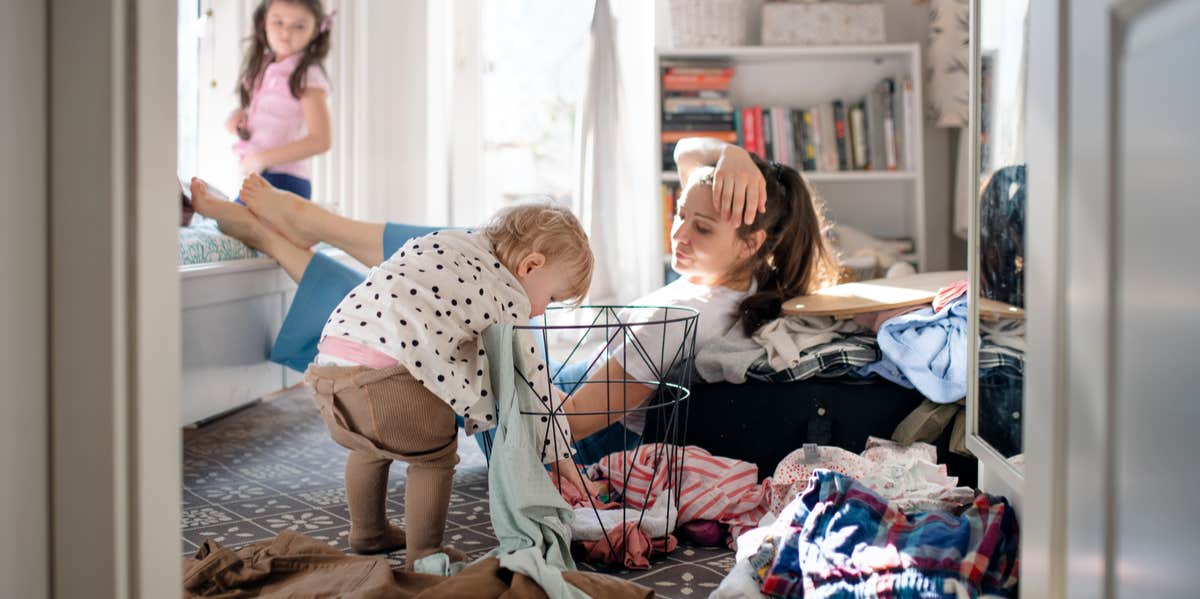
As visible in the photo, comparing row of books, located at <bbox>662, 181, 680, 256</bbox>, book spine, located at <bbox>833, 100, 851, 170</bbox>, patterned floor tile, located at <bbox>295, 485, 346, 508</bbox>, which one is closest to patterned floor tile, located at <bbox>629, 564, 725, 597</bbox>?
patterned floor tile, located at <bbox>295, 485, 346, 508</bbox>

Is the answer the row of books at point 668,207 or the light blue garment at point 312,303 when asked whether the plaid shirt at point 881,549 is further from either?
the row of books at point 668,207

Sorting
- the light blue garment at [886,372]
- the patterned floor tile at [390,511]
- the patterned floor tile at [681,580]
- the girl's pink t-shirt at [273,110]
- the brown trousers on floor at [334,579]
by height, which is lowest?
the patterned floor tile at [681,580]

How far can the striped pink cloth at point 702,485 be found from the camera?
158 cm

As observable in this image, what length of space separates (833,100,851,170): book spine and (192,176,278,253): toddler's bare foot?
2.07m

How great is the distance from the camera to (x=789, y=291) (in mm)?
2025

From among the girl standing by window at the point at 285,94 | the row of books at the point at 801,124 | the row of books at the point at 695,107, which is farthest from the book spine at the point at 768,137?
the girl standing by window at the point at 285,94

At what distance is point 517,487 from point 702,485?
37cm

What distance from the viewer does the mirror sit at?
1.09 metres

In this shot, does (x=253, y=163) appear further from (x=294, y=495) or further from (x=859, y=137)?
(x=859, y=137)

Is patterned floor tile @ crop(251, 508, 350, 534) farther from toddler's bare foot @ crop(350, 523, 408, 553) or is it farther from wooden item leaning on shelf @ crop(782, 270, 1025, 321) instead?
wooden item leaning on shelf @ crop(782, 270, 1025, 321)

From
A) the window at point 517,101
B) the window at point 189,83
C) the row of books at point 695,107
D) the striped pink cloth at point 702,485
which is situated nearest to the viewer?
the striped pink cloth at point 702,485

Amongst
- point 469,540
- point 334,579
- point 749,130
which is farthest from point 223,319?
point 749,130

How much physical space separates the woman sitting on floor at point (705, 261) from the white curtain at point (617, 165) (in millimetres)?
1098
